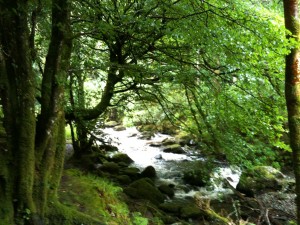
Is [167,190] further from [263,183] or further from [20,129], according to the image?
[20,129]

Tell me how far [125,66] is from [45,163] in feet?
7.90

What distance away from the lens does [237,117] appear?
23.1ft

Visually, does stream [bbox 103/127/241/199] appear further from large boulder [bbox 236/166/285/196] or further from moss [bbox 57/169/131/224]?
moss [bbox 57/169/131/224]

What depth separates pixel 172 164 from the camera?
47.7 feet

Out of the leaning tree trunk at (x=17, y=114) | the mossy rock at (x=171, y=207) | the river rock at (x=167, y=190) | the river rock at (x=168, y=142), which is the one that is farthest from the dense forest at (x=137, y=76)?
the river rock at (x=168, y=142)

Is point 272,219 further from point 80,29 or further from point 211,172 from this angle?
point 80,29

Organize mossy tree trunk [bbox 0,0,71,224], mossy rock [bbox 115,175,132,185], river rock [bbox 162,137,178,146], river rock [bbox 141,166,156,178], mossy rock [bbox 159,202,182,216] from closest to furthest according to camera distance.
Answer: mossy tree trunk [bbox 0,0,71,224]
mossy rock [bbox 159,202,182,216]
mossy rock [bbox 115,175,132,185]
river rock [bbox 141,166,156,178]
river rock [bbox 162,137,178,146]

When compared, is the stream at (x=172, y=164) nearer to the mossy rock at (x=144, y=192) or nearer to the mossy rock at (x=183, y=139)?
the mossy rock at (x=183, y=139)

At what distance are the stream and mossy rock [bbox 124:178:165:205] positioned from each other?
1382 millimetres

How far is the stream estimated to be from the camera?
1052 cm

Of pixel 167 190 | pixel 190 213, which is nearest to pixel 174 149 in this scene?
pixel 167 190

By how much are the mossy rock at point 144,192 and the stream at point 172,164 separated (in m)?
1.38

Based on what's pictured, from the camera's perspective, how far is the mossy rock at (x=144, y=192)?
28.5ft

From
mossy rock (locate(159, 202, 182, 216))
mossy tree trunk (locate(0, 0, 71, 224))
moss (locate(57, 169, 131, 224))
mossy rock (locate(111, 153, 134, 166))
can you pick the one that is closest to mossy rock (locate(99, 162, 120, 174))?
mossy rock (locate(111, 153, 134, 166))
